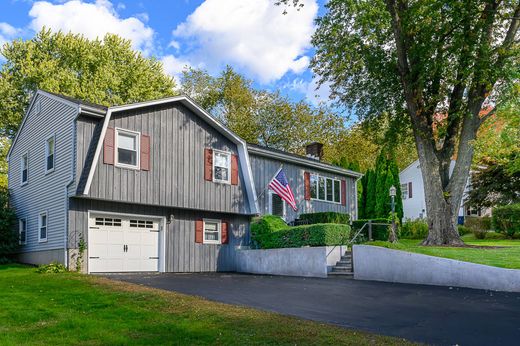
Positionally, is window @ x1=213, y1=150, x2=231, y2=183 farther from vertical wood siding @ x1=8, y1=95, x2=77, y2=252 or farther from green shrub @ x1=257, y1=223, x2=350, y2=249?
vertical wood siding @ x1=8, y1=95, x2=77, y2=252

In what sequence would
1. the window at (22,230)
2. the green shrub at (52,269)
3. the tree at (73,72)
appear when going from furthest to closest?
the tree at (73,72) < the window at (22,230) < the green shrub at (52,269)

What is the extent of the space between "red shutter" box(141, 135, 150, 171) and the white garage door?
1900mm

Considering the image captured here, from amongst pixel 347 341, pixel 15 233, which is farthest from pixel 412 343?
pixel 15 233

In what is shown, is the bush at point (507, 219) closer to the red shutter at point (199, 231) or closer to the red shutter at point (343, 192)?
the red shutter at point (343, 192)

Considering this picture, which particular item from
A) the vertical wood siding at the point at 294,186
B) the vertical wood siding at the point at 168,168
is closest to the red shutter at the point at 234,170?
the vertical wood siding at the point at 168,168

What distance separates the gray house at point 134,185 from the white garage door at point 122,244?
0.03 m

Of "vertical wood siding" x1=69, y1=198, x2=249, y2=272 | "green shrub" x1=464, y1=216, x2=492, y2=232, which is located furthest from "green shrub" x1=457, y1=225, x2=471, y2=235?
"vertical wood siding" x1=69, y1=198, x2=249, y2=272

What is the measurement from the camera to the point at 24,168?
19.7 m

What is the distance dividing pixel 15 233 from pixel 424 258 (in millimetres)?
14734

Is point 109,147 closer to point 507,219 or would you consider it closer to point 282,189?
point 282,189

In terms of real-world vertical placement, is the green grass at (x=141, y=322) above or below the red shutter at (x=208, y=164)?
below

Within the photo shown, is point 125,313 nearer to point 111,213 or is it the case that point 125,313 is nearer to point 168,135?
point 111,213

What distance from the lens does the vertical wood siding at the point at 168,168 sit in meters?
15.6

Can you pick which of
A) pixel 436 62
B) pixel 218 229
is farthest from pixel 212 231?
pixel 436 62
